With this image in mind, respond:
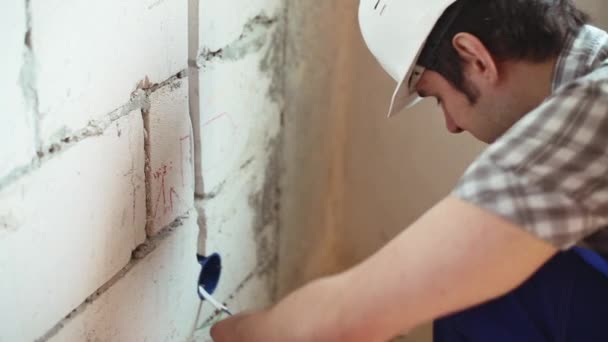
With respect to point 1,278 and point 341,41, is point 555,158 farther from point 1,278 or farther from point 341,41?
point 341,41

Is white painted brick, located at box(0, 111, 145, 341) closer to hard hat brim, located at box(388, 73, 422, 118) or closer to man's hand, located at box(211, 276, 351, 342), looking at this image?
man's hand, located at box(211, 276, 351, 342)

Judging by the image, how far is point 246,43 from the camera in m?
1.39

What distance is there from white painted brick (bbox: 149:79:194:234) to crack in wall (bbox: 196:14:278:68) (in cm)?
7

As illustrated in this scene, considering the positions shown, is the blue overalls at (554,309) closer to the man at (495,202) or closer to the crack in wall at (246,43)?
the man at (495,202)

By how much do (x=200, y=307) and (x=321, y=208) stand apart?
0.59m

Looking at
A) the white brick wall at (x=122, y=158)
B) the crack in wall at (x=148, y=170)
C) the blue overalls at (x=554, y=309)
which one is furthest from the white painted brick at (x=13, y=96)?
the blue overalls at (x=554, y=309)

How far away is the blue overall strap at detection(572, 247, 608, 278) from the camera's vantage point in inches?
43.4

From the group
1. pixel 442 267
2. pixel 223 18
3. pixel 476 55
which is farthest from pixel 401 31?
pixel 442 267

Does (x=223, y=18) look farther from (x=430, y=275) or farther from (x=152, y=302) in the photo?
(x=430, y=275)

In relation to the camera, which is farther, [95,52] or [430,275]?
[95,52]

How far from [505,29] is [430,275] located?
41 centimetres

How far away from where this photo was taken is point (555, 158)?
2.77 ft

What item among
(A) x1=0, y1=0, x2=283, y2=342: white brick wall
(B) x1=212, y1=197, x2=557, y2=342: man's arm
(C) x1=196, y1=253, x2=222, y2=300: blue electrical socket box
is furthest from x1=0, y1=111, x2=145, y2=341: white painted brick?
(B) x1=212, y1=197, x2=557, y2=342: man's arm

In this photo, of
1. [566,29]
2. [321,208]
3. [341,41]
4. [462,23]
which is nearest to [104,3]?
[462,23]
